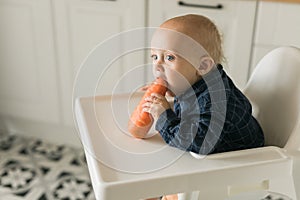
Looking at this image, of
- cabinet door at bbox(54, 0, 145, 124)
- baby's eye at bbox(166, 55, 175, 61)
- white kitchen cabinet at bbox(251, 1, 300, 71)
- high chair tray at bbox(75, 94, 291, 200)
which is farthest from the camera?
cabinet door at bbox(54, 0, 145, 124)

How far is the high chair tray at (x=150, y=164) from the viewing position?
0.82m

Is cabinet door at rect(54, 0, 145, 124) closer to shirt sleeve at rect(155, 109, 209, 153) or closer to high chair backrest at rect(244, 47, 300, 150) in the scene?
high chair backrest at rect(244, 47, 300, 150)

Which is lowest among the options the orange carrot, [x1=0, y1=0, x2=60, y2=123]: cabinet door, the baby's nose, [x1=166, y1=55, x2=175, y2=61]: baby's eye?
[x1=0, y1=0, x2=60, y2=123]: cabinet door

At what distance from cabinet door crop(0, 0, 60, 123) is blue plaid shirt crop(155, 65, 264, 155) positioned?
3.66 ft

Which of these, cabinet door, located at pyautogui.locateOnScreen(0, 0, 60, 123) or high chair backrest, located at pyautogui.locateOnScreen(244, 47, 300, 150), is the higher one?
high chair backrest, located at pyautogui.locateOnScreen(244, 47, 300, 150)

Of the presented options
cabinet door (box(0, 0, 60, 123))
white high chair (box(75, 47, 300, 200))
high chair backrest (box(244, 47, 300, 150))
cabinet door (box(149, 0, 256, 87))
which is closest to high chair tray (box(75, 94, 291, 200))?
white high chair (box(75, 47, 300, 200))

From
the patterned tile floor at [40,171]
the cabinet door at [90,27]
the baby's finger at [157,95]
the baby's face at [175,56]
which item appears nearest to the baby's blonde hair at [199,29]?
the baby's face at [175,56]

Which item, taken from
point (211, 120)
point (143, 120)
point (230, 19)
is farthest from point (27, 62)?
point (211, 120)

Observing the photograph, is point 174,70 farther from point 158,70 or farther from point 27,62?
point 27,62

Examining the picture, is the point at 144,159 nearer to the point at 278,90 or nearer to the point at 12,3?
the point at 278,90

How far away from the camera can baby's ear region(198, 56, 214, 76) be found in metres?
0.95

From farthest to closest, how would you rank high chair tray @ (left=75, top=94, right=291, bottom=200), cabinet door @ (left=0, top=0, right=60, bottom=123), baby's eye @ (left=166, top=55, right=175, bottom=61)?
cabinet door @ (left=0, top=0, right=60, bottom=123) < baby's eye @ (left=166, top=55, right=175, bottom=61) < high chair tray @ (left=75, top=94, right=291, bottom=200)

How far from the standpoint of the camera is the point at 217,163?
88 cm

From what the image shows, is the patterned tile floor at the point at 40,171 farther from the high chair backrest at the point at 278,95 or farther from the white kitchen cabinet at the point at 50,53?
the high chair backrest at the point at 278,95
